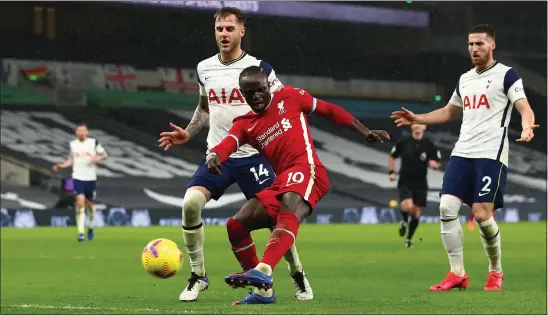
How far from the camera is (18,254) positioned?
1666cm

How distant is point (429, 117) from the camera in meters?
9.76

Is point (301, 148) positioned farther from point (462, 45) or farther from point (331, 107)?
point (462, 45)

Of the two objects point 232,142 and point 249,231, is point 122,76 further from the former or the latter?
point 232,142

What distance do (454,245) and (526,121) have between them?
1.54 metres

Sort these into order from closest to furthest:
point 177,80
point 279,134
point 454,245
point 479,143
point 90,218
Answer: point 279,134
point 479,143
point 454,245
point 90,218
point 177,80

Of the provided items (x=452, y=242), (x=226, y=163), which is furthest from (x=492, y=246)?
(x=226, y=163)

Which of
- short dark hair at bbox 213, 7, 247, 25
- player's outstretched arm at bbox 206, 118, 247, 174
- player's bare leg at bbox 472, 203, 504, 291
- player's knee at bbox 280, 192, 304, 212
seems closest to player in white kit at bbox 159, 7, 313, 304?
short dark hair at bbox 213, 7, 247, 25

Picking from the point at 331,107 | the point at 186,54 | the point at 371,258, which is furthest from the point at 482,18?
the point at 331,107

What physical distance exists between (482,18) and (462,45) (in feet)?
4.54

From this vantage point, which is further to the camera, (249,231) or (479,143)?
(479,143)

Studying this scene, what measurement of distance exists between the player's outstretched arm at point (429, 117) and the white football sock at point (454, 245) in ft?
3.31

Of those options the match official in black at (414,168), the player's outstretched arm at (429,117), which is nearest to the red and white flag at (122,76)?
the match official in black at (414,168)

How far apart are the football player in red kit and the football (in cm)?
80

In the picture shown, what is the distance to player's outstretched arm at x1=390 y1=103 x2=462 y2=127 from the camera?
29.9 ft
